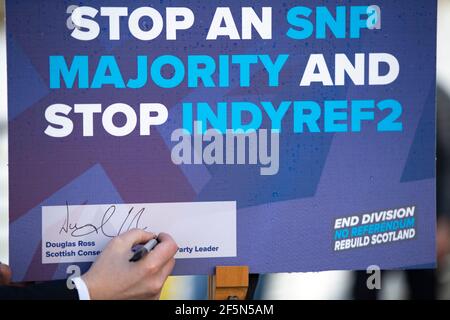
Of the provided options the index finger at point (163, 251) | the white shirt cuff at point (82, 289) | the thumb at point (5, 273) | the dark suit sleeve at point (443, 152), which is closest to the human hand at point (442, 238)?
the dark suit sleeve at point (443, 152)

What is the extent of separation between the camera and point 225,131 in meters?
2.01

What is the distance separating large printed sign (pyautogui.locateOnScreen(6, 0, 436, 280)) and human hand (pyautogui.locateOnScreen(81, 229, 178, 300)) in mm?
48

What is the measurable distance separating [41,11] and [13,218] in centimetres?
62

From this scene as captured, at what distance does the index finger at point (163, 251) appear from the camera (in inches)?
77.0

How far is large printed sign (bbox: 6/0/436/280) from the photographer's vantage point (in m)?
1.95

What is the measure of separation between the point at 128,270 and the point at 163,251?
0.12 meters

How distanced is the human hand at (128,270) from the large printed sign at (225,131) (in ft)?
0.16

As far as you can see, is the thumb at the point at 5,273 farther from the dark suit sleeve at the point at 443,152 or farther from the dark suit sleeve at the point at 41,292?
the dark suit sleeve at the point at 443,152

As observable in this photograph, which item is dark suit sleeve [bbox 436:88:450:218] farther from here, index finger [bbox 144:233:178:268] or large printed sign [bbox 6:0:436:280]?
index finger [bbox 144:233:178:268]
